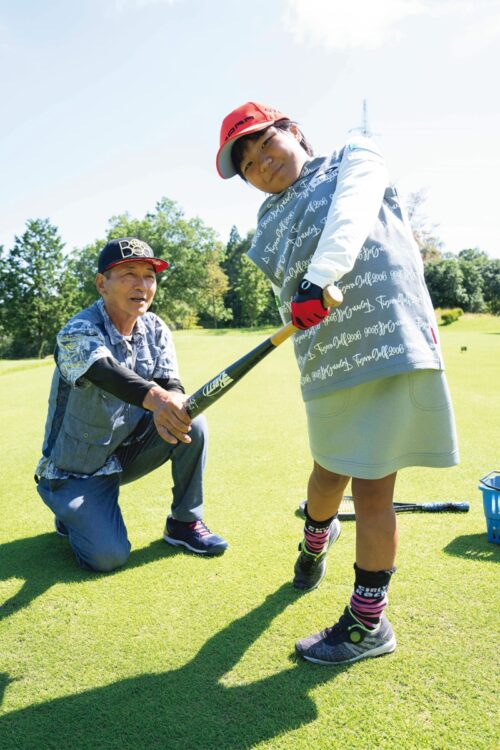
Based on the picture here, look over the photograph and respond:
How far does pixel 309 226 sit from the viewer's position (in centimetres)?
234

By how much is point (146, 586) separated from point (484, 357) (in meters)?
14.1

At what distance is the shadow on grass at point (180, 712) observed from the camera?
6.03 ft

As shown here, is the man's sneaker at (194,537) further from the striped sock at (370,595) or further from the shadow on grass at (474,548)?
the shadow on grass at (474,548)

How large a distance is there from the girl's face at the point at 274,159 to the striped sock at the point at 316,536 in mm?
1552

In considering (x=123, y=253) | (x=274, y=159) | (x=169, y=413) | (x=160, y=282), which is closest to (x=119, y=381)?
(x=169, y=413)

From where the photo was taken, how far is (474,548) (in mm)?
3127

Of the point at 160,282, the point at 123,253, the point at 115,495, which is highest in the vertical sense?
the point at 160,282

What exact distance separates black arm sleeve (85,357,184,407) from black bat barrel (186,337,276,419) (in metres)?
0.34

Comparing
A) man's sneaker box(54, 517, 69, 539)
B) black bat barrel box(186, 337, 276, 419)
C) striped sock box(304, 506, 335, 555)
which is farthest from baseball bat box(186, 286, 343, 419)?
man's sneaker box(54, 517, 69, 539)

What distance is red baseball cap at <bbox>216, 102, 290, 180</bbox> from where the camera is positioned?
238 centimetres

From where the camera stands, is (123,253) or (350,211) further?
(123,253)

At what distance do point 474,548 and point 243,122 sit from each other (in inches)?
97.3

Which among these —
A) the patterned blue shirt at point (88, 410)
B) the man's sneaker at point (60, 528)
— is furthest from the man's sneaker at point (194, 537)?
the man's sneaker at point (60, 528)

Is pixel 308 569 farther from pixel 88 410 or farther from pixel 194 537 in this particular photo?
pixel 88 410
